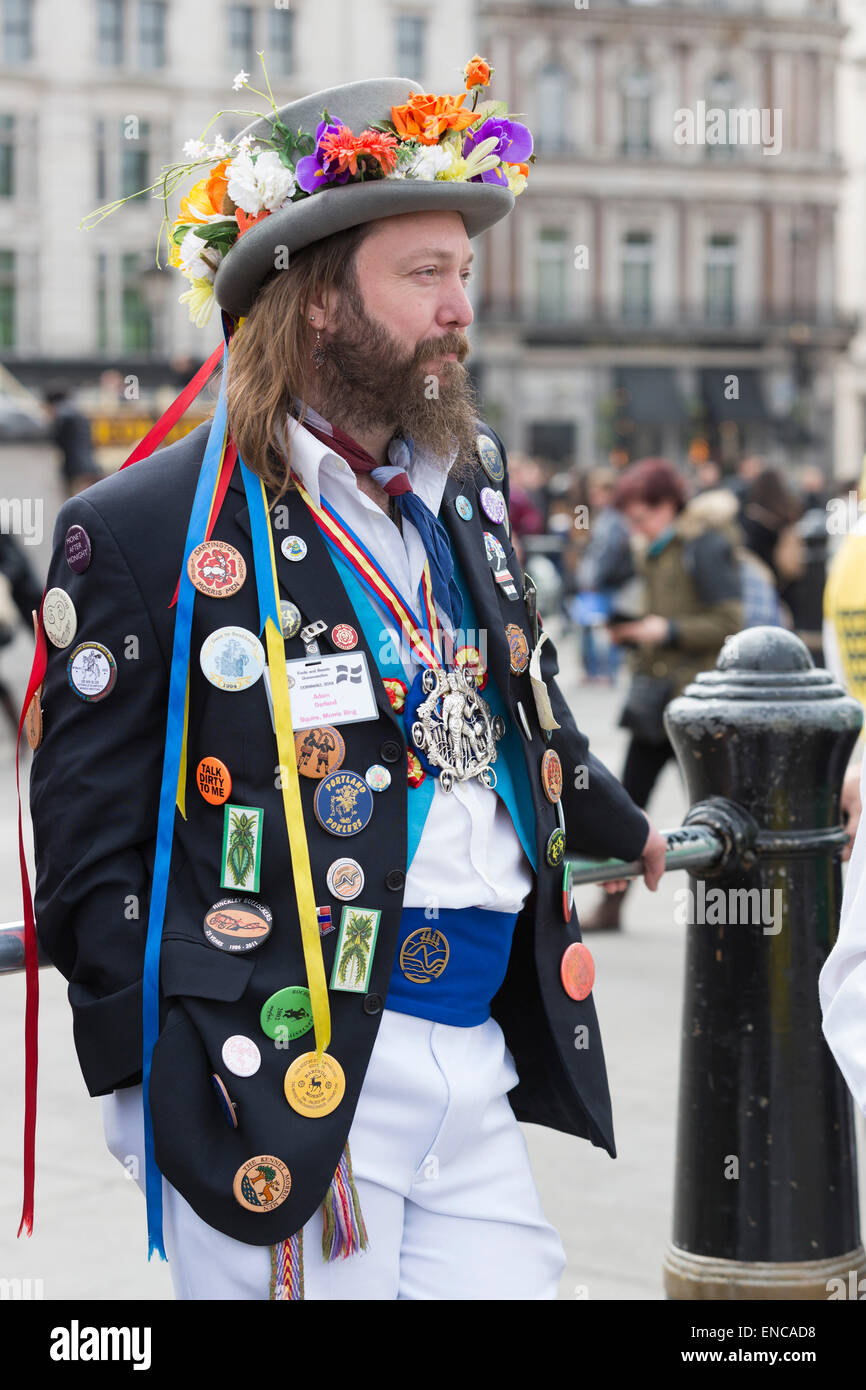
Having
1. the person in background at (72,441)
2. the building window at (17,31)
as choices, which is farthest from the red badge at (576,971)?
the building window at (17,31)

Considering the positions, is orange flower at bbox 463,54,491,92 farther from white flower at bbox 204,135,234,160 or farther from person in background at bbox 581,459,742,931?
person in background at bbox 581,459,742,931

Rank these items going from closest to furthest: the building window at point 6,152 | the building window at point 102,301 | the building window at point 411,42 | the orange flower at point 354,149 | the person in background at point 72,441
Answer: the orange flower at point 354,149, the person in background at point 72,441, the building window at point 6,152, the building window at point 102,301, the building window at point 411,42

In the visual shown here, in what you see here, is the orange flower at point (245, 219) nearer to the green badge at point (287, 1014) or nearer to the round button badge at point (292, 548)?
the round button badge at point (292, 548)

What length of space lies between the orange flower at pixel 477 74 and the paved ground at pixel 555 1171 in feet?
6.93

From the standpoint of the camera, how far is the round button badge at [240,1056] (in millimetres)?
2049

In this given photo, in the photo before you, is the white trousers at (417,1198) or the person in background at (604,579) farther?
the person in background at (604,579)

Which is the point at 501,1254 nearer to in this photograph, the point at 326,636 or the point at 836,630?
the point at 326,636

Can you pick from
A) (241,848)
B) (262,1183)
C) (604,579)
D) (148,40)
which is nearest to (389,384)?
(241,848)

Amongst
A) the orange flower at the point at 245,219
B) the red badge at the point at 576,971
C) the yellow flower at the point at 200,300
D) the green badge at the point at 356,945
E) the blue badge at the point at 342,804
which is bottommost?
the red badge at the point at 576,971

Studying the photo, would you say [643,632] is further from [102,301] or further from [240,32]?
[240,32]

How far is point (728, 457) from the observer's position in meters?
44.5

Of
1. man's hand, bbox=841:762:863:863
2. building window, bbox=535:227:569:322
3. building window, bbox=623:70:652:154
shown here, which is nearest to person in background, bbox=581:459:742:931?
man's hand, bbox=841:762:863:863

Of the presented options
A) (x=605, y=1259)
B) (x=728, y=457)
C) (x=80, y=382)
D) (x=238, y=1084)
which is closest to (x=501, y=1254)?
(x=238, y=1084)
